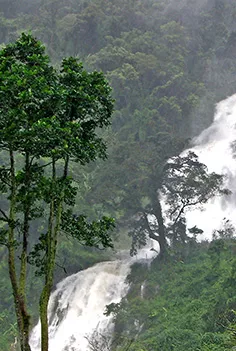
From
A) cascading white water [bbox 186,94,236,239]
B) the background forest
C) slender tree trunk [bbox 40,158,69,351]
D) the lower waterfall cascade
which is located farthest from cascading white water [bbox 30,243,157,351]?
slender tree trunk [bbox 40,158,69,351]

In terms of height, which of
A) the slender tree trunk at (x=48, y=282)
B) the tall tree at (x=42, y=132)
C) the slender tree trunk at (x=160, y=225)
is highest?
the slender tree trunk at (x=160, y=225)

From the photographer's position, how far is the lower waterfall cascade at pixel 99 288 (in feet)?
79.6

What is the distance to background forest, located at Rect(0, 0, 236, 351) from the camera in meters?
21.3

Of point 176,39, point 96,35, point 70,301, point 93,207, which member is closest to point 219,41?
point 176,39

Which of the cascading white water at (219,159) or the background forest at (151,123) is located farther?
the cascading white water at (219,159)

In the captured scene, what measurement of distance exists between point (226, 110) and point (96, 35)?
1580 centimetres

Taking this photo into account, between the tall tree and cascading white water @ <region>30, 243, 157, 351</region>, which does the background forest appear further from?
cascading white water @ <region>30, 243, 157, 351</region>

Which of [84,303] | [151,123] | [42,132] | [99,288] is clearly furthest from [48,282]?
[151,123]

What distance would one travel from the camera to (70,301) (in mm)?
27062

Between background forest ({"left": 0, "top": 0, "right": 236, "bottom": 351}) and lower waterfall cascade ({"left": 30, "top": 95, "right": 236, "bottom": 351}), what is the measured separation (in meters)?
1.20

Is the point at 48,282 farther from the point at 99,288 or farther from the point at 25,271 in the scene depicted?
the point at 99,288

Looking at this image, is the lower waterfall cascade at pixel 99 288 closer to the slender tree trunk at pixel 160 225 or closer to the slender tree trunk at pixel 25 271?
the slender tree trunk at pixel 160 225

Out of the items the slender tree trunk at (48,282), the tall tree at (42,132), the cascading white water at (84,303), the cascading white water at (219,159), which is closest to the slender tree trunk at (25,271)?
the tall tree at (42,132)

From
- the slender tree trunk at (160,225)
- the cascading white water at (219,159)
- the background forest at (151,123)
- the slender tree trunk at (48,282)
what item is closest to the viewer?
the slender tree trunk at (48,282)
